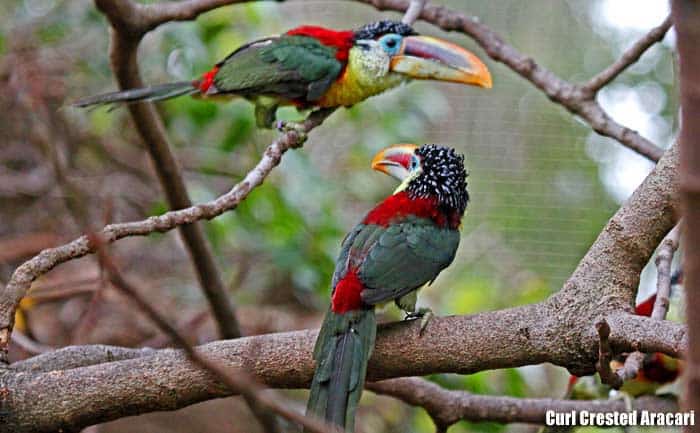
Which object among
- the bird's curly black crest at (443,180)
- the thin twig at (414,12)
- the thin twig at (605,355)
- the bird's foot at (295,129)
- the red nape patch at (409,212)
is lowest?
the thin twig at (605,355)

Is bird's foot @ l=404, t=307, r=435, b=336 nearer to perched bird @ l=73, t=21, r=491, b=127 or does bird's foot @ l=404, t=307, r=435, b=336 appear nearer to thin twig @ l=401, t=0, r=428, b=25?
perched bird @ l=73, t=21, r=491, b=127

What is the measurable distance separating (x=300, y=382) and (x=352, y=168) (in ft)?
7.91

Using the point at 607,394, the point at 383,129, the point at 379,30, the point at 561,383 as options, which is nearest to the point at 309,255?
the point at 383,129

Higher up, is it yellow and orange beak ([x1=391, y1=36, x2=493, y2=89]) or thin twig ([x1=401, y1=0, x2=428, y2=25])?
thin twig ([x1=401, y1=0, x2=428, y2=25])

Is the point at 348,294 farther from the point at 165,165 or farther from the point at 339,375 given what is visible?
the point at 165,165

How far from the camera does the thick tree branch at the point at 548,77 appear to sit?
2303 mm

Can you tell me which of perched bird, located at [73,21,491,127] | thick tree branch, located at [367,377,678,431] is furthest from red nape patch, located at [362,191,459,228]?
perched bird, located at [73,21,491,127]

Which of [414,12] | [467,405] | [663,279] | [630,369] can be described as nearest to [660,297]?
[663,279]

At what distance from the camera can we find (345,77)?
286 centimetres

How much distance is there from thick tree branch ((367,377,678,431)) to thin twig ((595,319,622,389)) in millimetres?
804

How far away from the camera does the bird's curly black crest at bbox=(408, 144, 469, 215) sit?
7.03 feet

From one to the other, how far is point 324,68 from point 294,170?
0.39 m

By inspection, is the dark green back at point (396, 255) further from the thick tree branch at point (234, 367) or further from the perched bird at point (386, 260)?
the thick tree branch at point (234, 367)

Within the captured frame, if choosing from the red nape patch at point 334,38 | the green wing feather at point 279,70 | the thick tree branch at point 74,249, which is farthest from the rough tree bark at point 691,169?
the red nape patch at point 334,38
